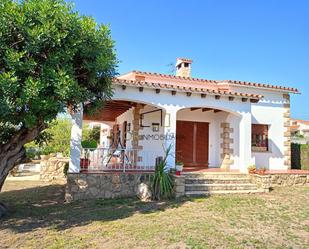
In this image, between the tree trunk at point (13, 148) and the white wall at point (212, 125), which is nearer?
the tree trunk at point (13, 148)

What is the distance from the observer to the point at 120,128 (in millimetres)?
16797

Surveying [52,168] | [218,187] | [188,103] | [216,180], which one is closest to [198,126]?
[188,103]

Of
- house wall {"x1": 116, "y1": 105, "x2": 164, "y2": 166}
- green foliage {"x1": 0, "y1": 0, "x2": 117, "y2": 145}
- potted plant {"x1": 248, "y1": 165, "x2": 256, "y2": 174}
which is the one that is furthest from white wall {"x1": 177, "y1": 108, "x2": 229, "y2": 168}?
green foliage {"x1": 0, "y1": 0, "x2": 117, "y2": 145}

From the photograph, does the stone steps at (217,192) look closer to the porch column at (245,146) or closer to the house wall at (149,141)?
the porch column at (245,146)

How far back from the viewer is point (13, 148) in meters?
7.51

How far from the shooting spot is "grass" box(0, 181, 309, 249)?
5.45m

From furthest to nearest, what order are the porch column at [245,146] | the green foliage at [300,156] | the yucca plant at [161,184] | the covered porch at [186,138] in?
the green foliage at [300,156], the covered porch at [186,138], the porch column at [245,146], the yucca plant at [161,184]

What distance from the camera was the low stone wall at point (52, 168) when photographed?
15438mm

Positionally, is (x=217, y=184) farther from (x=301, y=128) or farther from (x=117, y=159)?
(x=301, y=128)

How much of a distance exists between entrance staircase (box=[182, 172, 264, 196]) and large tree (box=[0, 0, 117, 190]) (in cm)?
529

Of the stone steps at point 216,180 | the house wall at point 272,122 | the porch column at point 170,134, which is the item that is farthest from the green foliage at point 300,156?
the porch column at point 170,134

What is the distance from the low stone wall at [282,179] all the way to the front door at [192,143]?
3.16 meters

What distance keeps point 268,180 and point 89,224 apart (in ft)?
24.1

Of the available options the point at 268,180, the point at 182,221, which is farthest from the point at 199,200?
the point at 268,180
